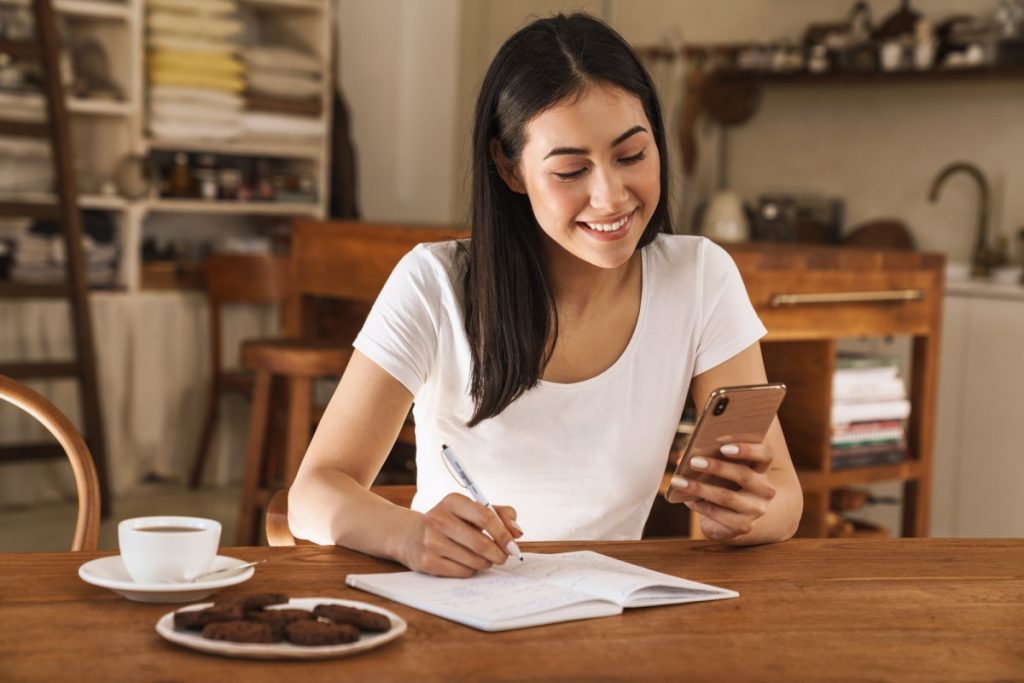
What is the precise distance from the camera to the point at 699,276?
6.11 ft

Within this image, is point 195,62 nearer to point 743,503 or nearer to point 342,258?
point 342,258

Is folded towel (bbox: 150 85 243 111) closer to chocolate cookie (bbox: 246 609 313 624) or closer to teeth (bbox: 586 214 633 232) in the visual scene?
teeth (bbox: 586 214 633 232)

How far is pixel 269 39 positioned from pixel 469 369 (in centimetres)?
450

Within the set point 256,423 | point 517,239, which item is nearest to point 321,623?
point 517,239

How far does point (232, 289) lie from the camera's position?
5203 millimetres

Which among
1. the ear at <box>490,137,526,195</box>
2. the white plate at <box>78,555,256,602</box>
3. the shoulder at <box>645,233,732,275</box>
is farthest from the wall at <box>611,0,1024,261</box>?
the white plate at <box>78,555,256,602</box>

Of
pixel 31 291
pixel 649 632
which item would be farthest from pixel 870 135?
pixel 649 632

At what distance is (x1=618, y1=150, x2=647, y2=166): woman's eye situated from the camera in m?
1.64

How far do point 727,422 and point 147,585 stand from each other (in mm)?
605

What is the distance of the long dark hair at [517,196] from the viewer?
1688 millimetres

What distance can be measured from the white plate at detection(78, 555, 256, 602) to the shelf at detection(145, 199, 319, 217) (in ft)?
13.6

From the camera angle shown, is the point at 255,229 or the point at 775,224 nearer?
the point at 775,224

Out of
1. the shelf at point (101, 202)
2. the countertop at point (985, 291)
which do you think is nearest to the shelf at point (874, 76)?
the countertop at point (985, 291)

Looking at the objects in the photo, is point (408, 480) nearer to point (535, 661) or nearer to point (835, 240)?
point (835, 240)
